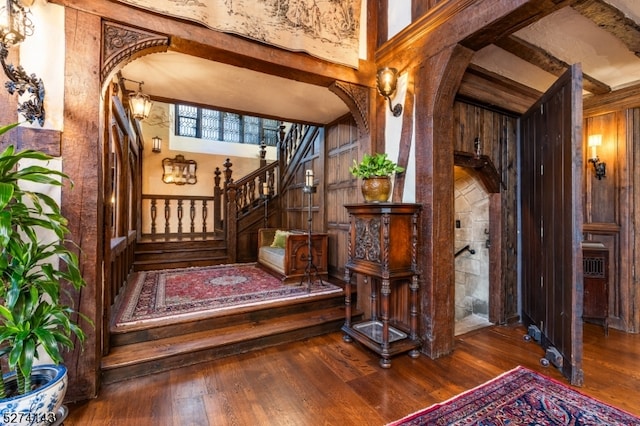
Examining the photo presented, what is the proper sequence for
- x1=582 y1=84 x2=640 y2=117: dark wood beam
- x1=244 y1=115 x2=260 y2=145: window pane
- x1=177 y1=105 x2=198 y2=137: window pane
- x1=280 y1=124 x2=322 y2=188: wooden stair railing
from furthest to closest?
1. x1=244 y1=115 x2=260 y2=145: window pane
2. x1=177 y1=105 x2=198 y2=137: window pane
3. x1=280 y1=124 x2=322 y2=188: wooden stair railing
4. x1=582 y1=84 x2=640 y2=117: dark wood beam

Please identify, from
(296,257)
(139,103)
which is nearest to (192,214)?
(296,257)

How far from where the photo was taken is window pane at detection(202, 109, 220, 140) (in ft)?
23.3

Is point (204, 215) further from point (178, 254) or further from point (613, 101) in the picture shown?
point (613, 101)

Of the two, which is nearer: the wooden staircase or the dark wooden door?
the dark wooden door

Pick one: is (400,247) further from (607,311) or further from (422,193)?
(607,311)

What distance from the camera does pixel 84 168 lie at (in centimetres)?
192

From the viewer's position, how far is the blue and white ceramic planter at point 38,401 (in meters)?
1.33

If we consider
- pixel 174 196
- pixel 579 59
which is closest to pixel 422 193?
pixel 579 59

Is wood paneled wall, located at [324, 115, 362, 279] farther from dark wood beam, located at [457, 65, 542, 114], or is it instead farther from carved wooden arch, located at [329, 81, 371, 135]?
dark wood beam, located at [457, 65, 542, 114]

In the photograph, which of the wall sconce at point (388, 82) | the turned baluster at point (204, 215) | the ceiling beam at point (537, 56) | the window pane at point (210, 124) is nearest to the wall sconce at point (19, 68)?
the wall sconce at point (388, 82)

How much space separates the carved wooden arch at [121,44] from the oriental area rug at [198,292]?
2.06m

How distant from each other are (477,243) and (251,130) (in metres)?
6.17

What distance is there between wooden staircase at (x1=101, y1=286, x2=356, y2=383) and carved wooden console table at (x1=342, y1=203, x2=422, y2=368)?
529 mm

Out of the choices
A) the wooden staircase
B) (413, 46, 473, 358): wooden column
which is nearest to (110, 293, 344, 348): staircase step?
the wooden staircase
